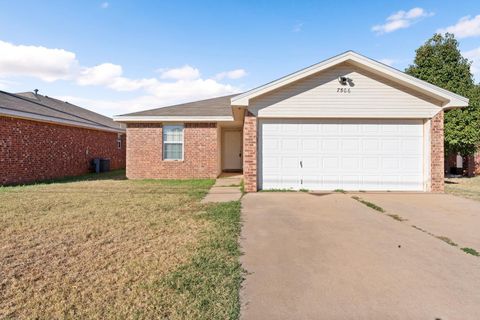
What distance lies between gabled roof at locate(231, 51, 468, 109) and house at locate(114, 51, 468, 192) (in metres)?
0.03

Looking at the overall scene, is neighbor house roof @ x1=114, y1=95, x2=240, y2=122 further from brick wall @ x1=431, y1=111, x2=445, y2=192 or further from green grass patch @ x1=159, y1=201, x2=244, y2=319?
green grass patch @ x1=159, y1=201, x2=244, y2=319

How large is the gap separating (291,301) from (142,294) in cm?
151

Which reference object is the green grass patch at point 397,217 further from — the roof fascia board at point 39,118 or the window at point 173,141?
the roof fascia board at point 39,118

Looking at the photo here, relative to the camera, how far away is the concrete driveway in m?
2.56

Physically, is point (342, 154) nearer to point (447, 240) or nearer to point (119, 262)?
point (447, 240)

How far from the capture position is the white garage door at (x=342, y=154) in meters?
9.33

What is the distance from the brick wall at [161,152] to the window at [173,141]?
0.22m

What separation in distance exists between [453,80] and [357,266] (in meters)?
15.9

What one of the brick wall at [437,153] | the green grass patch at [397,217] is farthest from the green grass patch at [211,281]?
the brick wall at [437,153]

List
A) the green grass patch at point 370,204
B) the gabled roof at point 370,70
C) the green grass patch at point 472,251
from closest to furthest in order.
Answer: the green grass patch at point 472,251 < the green grass patch at point 370,204 < the gabled roof at point 370,70

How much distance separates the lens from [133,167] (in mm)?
13062

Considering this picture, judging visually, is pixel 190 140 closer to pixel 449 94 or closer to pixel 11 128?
pixel 11 128

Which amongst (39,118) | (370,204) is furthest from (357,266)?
(39,118)

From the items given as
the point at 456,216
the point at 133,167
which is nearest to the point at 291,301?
the point at 456,216
